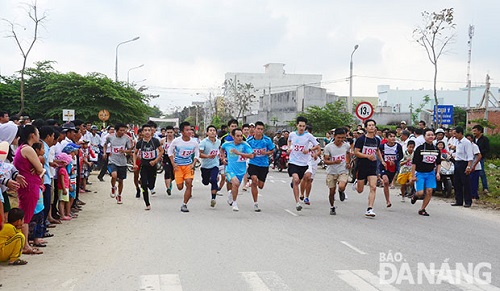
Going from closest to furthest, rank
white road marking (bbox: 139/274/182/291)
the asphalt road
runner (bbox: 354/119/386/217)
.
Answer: white road marking (bbox: 139/274/182/291) → the asphalt road → runner (bbox: 354/119/386/217)

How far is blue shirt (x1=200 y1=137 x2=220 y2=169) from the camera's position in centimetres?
1373

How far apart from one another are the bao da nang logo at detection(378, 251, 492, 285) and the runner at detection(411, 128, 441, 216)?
16.7 ft

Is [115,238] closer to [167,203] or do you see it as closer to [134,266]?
[134,266]

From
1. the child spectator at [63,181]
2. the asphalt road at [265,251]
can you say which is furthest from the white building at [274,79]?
the child spectator at [63,181]

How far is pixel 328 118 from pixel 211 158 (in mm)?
27984

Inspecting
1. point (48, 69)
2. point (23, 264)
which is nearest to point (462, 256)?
point (23, 264)

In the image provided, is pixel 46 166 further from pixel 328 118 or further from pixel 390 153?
pixel 328 118

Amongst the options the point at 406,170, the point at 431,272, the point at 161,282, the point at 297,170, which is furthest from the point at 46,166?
the point at 406,170

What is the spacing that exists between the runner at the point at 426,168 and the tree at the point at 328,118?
27710 mm

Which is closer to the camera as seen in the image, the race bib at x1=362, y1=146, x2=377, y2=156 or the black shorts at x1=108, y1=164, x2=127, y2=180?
the race bib at x1=362, y1=146, x2=377, y2=156

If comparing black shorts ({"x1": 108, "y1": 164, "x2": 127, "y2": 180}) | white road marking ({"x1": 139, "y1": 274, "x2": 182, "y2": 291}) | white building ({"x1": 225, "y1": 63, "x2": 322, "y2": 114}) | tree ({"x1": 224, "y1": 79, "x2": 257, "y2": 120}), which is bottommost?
white road marking ({"x1": 139, "y1": 274, "x2": 182, "y2": 291})

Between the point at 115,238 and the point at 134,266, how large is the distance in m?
2.26

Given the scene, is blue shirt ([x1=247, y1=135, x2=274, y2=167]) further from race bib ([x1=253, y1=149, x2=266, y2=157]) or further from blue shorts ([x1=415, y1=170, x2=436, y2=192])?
blue shorts ([x1=415, y1=170, x2=436, y2=192])

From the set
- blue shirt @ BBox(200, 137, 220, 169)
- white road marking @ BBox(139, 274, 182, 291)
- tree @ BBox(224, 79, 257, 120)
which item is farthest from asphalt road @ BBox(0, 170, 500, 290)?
tree @ BBox(224, 79, 257, 120)
